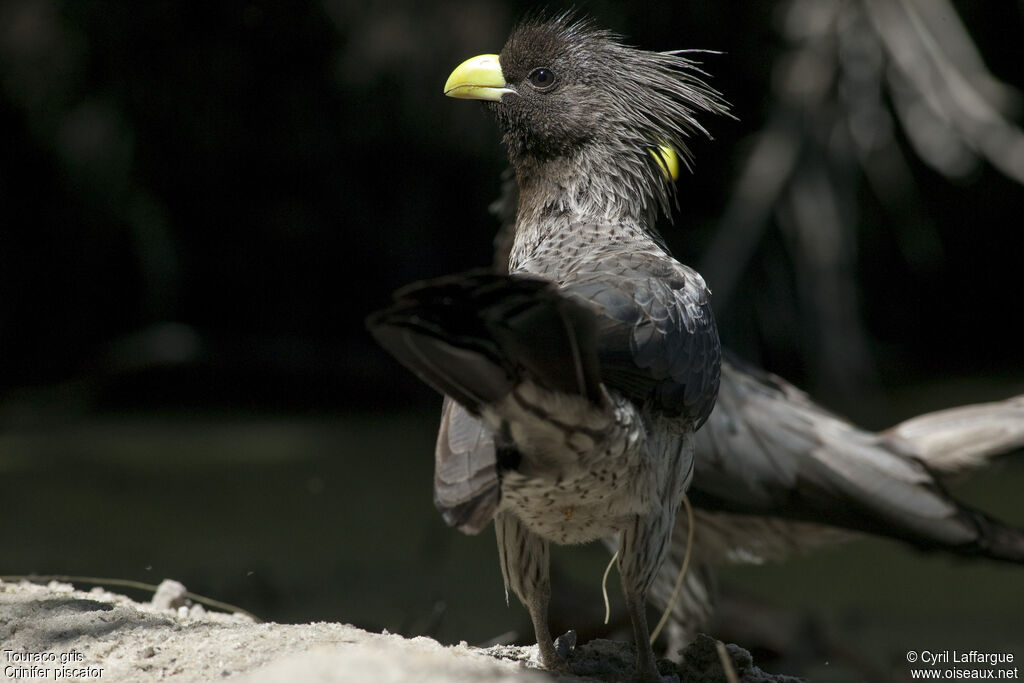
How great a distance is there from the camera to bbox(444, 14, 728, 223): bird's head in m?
4.00

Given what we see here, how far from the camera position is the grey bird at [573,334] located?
2.78 meters

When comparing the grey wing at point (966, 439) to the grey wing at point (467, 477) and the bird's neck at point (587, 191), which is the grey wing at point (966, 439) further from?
the grey wing at point (467, 477)

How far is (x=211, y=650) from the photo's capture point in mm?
3117

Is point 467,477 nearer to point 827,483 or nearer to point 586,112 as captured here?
point 586,112

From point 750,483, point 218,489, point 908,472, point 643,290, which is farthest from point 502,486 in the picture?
point 218,489

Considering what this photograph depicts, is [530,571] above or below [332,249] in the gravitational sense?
below

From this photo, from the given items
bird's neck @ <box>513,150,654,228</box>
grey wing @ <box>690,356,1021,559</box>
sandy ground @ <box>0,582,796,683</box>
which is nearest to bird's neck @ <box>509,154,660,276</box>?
bird's neck @ <box>513,150,654,228</box>

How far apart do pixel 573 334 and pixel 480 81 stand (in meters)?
1.72

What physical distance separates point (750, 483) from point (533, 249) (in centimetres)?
195

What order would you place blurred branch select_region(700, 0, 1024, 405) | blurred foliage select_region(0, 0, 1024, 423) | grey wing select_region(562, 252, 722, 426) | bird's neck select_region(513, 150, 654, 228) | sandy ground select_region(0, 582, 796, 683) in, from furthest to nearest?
blurred foliage select_region(0, 0, 1024, 423) → blurred branch select_region(700, 0, 1024, 405) → bird's neck select_region(513, 150, 654, 228) → grey wing select_region(562, 252, 722, 426) → sandy ground select_region(0, 582, 796, 683)

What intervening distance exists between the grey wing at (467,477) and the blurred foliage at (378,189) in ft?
17.5

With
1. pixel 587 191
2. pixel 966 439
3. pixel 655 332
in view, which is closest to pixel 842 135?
pixel 966 439

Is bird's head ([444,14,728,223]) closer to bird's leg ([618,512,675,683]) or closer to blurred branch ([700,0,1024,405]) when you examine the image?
bird's leg ([618,512,675,683])

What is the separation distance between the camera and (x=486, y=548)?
855 centimetres
